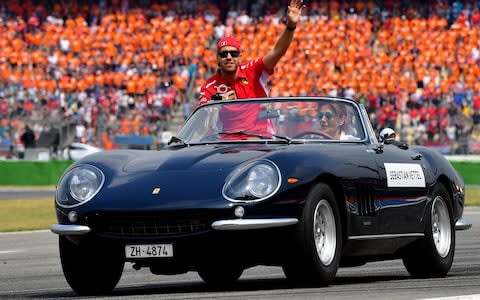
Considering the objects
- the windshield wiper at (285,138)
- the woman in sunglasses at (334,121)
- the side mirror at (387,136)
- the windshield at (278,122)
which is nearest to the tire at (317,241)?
the windshield wiper at (285,138)

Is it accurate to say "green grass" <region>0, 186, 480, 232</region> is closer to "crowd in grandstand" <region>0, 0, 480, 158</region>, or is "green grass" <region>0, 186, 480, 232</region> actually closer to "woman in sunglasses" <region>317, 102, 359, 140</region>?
"crowd in grandstand" <region>0, 0, 480, 158</region>

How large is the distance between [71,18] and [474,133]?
14.0m

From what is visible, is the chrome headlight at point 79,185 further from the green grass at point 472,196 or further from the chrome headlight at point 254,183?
the green grass at point 472,196

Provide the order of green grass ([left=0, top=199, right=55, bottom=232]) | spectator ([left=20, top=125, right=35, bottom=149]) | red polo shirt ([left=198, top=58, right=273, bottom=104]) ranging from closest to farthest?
1. red polo shirt ([left=198, top=58, right=273, bottom=104])
2. green grass ([left=0, top=199, right=55, bottom=232])
3. spectator ([left=20, top=125, right=35, bottom=149])

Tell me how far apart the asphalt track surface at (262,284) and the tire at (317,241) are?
10 cm

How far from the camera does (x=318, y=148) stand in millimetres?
7781

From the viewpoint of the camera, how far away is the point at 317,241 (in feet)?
24.3

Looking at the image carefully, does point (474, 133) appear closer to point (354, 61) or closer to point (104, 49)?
point (354, 61)

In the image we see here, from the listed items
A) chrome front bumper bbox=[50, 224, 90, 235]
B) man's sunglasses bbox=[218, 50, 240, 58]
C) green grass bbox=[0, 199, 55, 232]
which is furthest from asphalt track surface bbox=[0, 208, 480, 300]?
green grass bbox=[0, 199, 55, 232]

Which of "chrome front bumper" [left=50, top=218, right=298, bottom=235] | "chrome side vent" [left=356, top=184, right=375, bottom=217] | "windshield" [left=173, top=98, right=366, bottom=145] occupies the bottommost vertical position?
"chrome side vent" [left=356, top=184, right=375, bottom=217]

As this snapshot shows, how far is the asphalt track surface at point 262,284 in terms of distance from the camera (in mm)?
7027

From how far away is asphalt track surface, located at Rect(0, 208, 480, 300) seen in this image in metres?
7.03

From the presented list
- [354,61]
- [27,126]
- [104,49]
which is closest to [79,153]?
[27,126]

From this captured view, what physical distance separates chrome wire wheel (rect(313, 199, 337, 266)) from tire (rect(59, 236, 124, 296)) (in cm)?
120
